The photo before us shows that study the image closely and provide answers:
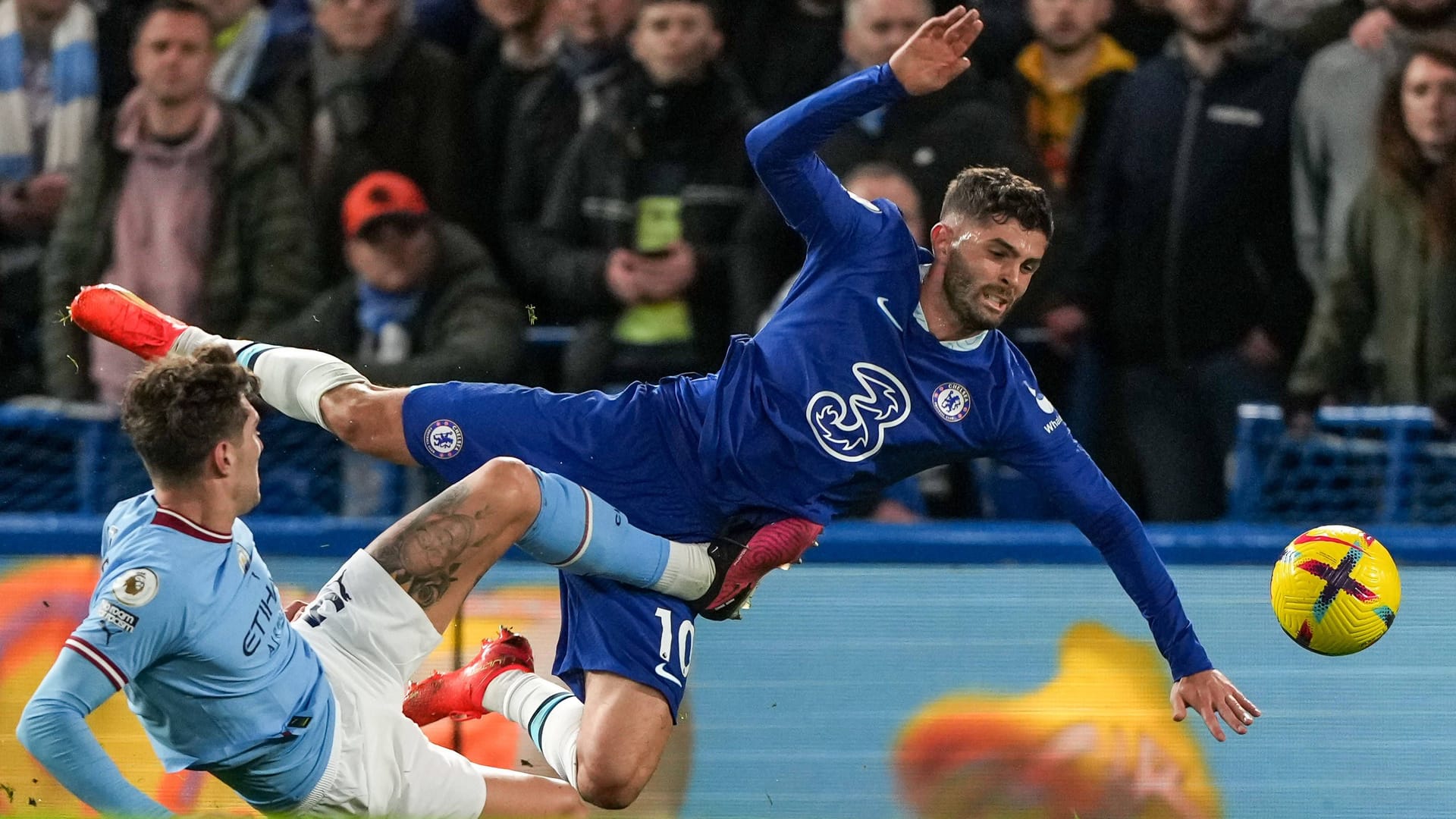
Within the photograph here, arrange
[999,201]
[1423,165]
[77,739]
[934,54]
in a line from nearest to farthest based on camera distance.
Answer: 1. [77,739]
2. [934,54]
3. [999,201]
4. [1423,165]

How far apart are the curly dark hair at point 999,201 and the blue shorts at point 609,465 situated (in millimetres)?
871

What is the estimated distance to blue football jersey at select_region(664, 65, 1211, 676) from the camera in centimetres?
439

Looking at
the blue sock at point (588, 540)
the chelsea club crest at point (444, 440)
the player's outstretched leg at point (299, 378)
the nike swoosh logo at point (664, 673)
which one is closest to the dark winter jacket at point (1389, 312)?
the nike swoosh logo at point (664, 673)

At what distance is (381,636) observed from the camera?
387 cm

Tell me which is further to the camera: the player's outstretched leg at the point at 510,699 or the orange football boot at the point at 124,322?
the orange football boot at the point at 124,322

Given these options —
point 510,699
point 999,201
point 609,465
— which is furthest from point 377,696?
point 999,201

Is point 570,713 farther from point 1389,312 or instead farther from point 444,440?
point 1389,312

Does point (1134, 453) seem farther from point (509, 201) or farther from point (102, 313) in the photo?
point (102, 313)

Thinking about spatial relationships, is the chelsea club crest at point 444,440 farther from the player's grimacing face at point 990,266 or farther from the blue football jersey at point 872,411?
the player's grimacing face at point 990,266

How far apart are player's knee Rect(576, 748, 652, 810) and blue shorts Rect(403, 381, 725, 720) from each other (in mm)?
234

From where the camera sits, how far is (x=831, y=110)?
420 cm

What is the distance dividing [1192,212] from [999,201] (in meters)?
1.77

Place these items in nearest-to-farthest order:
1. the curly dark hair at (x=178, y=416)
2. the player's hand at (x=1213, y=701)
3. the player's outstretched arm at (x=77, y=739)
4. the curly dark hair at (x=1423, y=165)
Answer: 1. the player's outstretched arm at (x=77, y=739)
2. the curly dark hair at (x=178, y=416)
3. the player's hand at (x=1213, y=701)
4. the curly dark hair at (x=1423, y=165)

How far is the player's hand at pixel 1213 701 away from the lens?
167 inches
